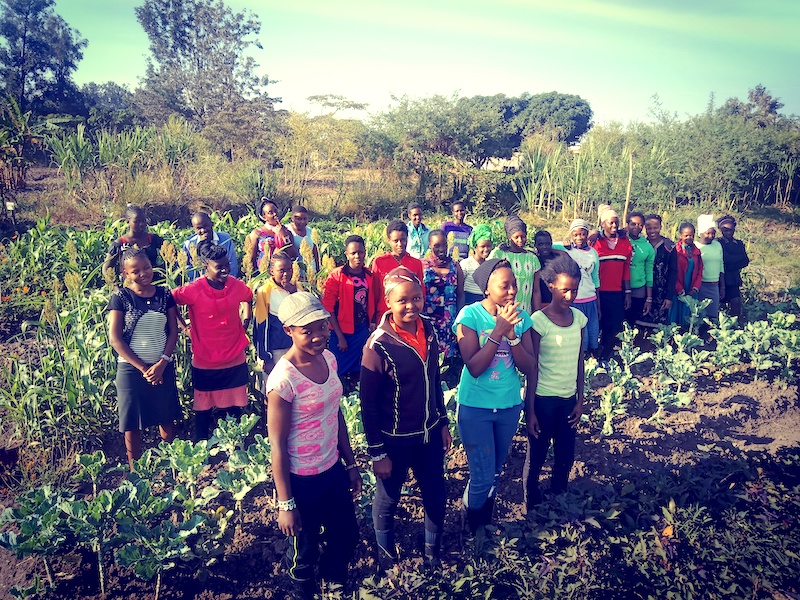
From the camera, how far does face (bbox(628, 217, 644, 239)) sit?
5574 mm

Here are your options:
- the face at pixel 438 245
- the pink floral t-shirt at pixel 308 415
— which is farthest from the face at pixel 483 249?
the pink floral t-shirt at pixel 308 415

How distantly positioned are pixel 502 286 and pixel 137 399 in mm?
2424

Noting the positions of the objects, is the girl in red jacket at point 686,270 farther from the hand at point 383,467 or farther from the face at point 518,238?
the hand at point 383,467

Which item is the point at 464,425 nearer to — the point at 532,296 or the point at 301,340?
the point at 301,340

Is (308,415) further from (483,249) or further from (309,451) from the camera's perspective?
(483,249)

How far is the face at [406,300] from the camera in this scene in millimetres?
2428

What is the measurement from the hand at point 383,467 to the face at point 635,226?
14.1 feet

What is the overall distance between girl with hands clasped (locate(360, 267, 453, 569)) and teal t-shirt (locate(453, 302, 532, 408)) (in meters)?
0.19

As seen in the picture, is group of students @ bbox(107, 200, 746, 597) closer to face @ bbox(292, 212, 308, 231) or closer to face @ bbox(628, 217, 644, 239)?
face @ bbox(292, 212, 308, 231)

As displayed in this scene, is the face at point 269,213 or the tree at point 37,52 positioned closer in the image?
the face at point 269,213

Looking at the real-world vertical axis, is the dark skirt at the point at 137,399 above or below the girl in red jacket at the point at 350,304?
below

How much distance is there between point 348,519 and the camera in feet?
8.08

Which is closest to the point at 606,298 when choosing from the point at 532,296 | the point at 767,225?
the point at 532,296

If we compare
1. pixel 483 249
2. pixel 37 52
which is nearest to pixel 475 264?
pixel 483 249
